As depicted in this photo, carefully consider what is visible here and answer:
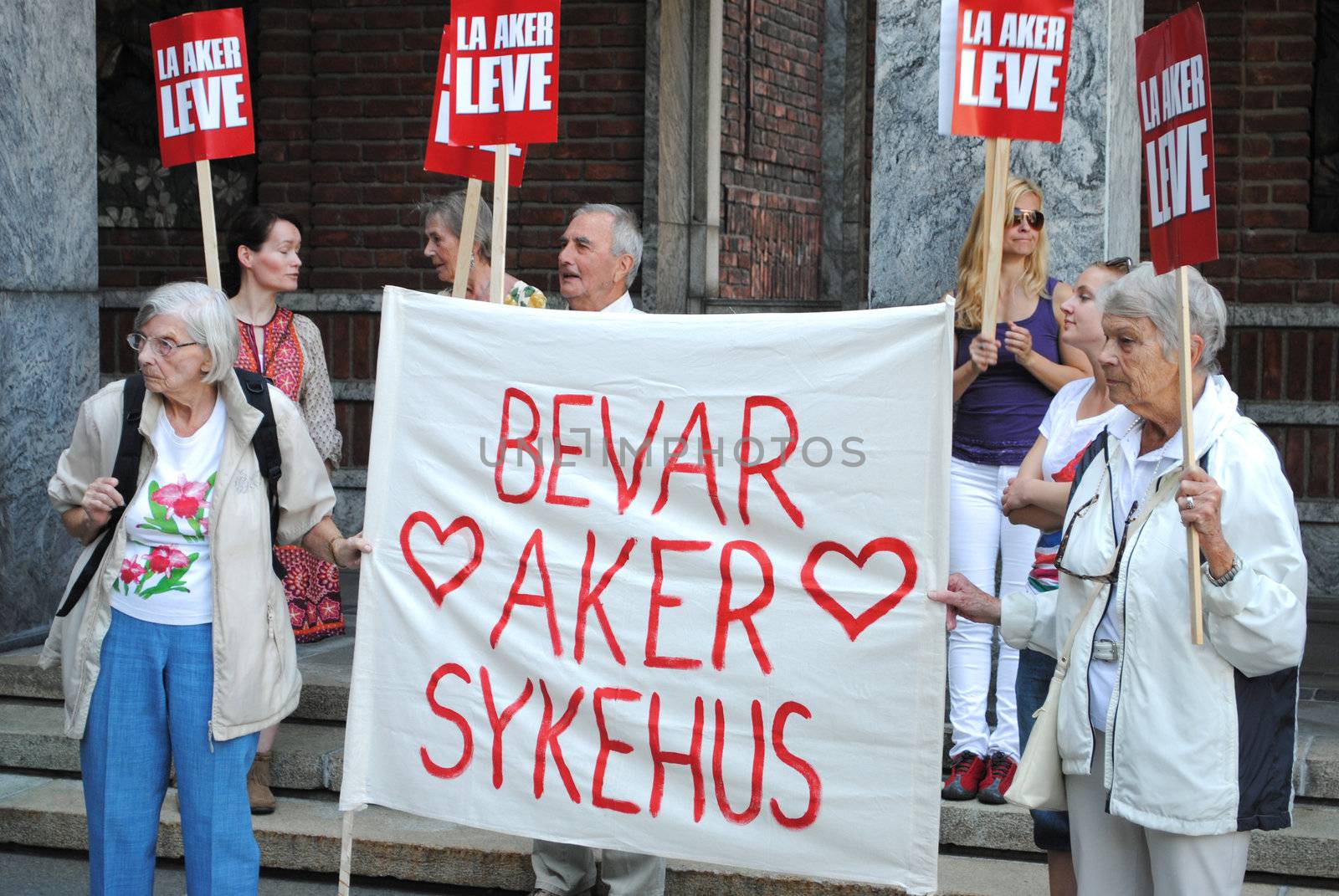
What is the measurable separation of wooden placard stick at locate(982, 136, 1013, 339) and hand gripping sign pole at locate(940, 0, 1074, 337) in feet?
0.08

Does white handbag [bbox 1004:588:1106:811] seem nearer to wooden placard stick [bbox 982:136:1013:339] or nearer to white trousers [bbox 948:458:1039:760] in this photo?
wooden placard stick [bbox 982:136:1013:339]

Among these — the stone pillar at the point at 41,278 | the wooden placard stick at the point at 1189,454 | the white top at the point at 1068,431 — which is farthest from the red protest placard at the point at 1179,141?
the stone pillar at the point at 41,278

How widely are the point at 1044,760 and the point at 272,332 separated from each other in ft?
10.1

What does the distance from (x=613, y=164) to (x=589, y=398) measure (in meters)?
5.18

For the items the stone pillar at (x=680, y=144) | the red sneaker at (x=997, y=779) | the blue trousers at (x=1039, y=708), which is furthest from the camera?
the stone pillar at (x=680, y=144)

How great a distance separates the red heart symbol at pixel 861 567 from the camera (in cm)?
366

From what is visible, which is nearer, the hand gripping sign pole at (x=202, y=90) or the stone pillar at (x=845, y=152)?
the hand gripping sign pole at (x=202, y=90)

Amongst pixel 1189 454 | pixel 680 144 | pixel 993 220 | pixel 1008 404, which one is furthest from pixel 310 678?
pixel 680 144

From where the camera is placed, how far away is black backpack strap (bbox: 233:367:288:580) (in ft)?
13.3

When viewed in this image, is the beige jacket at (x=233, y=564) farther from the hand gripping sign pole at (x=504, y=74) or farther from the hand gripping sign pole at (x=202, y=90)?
the hand gripping sign pole at (x=202, y=90)

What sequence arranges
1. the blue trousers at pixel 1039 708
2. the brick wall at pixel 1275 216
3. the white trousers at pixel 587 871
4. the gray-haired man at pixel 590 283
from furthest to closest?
the brick wall at pixel 1275 216
the gray-haired man at pixel 590 283
the white trousers at pixel 587 871
the blue trousers at pixel 1039 708

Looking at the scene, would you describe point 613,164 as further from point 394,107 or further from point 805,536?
point 805,536

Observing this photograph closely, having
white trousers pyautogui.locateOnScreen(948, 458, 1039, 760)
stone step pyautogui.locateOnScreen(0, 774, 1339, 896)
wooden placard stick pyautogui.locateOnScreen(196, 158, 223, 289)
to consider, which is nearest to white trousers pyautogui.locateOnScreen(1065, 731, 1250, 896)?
stone step pyautogui.locateOnScreen(0, 774, 1339, 896)

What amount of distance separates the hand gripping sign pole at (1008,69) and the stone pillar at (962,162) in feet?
3.15
